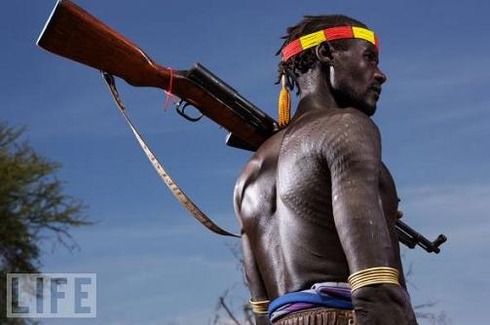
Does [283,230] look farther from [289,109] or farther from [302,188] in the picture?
[289,109]

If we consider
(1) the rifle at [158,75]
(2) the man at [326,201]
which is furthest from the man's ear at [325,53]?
(1) the rifle at [158,75]

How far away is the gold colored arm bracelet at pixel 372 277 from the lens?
13.0ft

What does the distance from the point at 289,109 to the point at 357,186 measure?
1.19 meters

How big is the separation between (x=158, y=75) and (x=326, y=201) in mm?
2464

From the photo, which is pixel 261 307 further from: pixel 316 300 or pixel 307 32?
pixel 307 32

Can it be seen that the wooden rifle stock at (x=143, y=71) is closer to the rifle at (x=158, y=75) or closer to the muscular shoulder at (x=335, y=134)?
the rifle at (x=158, y=75)

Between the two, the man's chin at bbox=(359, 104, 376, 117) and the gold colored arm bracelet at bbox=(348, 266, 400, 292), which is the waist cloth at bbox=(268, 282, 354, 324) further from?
the man's chin at bbox=(359, 104, 376, 117)

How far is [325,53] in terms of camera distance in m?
4.74

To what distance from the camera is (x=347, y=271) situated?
4277 millimetres

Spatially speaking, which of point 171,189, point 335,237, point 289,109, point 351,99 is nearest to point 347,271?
point 335,237

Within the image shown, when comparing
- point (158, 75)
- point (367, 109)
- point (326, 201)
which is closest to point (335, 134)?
point (326, 201)

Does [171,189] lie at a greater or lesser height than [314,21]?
lesser

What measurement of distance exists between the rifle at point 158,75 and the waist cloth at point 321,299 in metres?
1.81

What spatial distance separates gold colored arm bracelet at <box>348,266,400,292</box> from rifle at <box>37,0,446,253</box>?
211 centimetres
